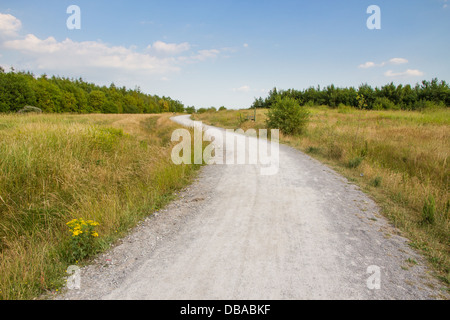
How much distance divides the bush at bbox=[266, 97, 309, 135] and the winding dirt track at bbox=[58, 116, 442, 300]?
437 inches

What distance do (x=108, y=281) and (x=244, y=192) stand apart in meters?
3.46

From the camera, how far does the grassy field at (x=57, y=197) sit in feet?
9.00

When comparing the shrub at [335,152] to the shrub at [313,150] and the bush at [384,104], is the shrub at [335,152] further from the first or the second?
the bush at [384,104]

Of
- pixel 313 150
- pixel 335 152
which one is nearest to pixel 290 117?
pixel 313 150

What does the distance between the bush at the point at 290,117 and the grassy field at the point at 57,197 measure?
10.1 metres

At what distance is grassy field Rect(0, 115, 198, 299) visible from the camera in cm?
274

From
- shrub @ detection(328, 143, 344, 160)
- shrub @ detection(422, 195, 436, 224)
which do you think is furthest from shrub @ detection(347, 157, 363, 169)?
shrub @ detection(422, 195, 436, 224)

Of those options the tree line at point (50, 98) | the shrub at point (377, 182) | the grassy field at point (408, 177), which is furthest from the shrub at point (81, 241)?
the tree line at point (50, 98)

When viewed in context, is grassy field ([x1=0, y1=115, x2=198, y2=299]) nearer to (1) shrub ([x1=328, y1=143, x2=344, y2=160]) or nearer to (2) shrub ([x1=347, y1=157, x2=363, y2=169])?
(2) shrub ([x1=347, y1=157, x2=363, y2=169])

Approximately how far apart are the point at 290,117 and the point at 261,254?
45.6ft

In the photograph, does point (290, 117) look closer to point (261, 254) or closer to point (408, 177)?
point (408, 177)

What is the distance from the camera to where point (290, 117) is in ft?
51.2
